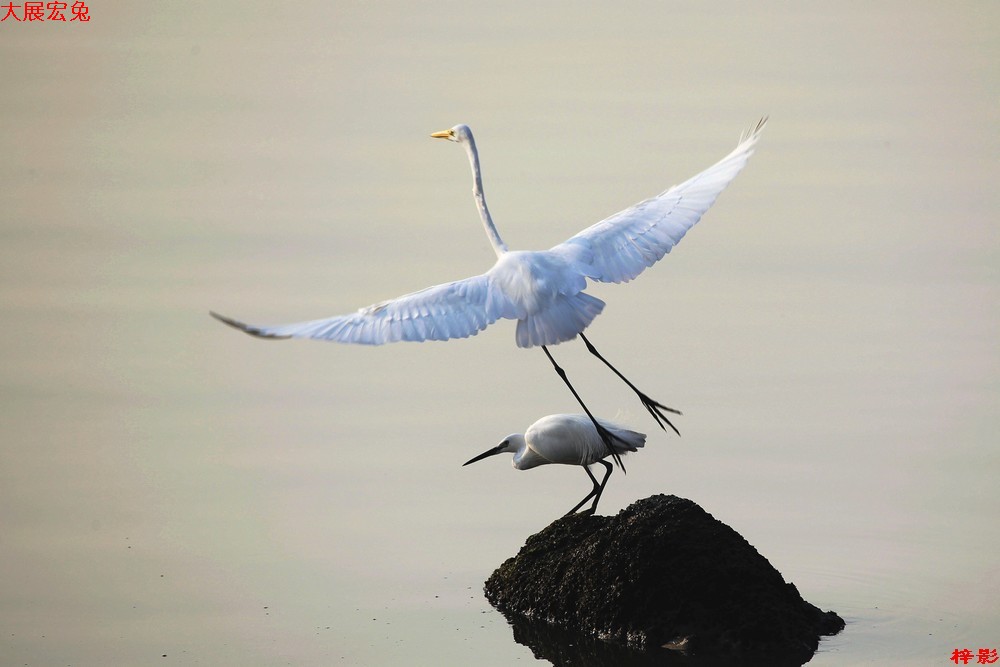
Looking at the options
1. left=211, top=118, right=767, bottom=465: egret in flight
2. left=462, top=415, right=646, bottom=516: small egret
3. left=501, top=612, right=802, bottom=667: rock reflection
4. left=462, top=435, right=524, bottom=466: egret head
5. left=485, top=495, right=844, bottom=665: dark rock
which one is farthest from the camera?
left=462, top=435, right=524, bottom=466: egret head

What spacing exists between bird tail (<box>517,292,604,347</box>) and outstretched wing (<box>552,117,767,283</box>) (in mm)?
486

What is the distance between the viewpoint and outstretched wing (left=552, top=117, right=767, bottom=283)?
988 centimetres

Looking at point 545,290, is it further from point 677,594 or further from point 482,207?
point 677,594

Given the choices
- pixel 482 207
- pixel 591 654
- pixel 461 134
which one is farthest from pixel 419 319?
pixel 461 134

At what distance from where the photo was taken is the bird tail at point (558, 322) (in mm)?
9164

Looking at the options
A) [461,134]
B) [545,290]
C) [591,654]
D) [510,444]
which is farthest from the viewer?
[461,134]

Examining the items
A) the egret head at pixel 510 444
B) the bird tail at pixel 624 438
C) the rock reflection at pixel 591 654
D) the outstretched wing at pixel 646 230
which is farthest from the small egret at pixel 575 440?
the rock reflection at pixel 591 654

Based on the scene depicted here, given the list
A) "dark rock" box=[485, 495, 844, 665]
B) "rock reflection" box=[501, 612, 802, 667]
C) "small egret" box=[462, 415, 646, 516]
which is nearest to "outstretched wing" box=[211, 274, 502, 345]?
"small egret" box=[462, 415, 646, 516]

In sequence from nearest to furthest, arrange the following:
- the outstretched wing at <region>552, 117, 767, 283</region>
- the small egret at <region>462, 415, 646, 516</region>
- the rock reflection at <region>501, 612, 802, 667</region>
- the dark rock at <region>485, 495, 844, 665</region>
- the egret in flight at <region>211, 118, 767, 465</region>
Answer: the rock reflection at <region>501, 612, 802, 667</region> < the dark rock at <region>485, 495, 844, 665</region> < the egret in flight at <region>211, 118, 767, 465</region> < the small egret at <region>462, 415, 646, 516</region> < the outstretched wing at <region>552, 117, 767, 283</region>

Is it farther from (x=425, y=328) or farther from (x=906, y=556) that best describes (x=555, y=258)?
(x=906, y=556)

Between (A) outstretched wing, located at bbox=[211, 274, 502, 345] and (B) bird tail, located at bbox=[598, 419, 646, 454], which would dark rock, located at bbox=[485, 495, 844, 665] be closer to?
(B) bird tail, located at bbox=[598, 419, 646, 454]

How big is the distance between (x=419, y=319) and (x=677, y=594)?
2.06 meters

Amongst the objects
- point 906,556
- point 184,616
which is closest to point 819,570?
point 906,556

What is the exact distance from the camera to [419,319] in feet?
30.1
